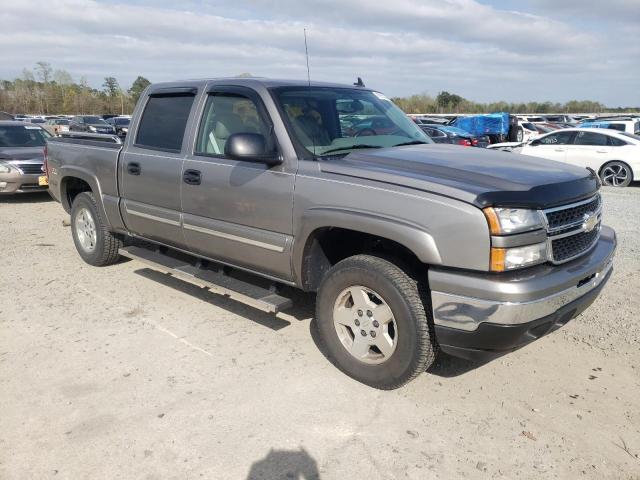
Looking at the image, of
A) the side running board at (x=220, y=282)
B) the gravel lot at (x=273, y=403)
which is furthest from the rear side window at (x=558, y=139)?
the side running board at (x=220, y=282)

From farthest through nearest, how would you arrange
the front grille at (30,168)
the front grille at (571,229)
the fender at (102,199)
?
the front grille at (30,168) → the fender at (102,199) → the front grille at (571,229)

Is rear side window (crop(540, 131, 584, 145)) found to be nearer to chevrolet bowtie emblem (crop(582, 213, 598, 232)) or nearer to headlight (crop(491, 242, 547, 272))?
chevrolet bowtie emblem (crop(582, 213, 598, 232))

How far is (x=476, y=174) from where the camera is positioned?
3.21 meters

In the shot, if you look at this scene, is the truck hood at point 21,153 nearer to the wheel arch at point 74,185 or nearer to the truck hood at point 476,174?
the wheel arch at point 74,185

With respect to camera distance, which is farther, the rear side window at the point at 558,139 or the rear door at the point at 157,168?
the rear side window at the point at 558,139

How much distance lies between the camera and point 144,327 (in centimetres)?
446

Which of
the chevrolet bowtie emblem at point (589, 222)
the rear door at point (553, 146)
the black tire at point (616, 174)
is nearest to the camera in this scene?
the chevrolet bowtie emblem at point (589, 222)

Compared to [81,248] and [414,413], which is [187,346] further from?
[81,248]

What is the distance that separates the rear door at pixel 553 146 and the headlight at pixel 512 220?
12.5m

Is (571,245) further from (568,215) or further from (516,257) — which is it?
(516,257)

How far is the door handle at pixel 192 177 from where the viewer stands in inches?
169

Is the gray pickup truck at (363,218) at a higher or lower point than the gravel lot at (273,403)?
higher

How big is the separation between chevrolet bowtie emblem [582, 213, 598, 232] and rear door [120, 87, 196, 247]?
3.02m

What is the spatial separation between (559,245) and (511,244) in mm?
492
